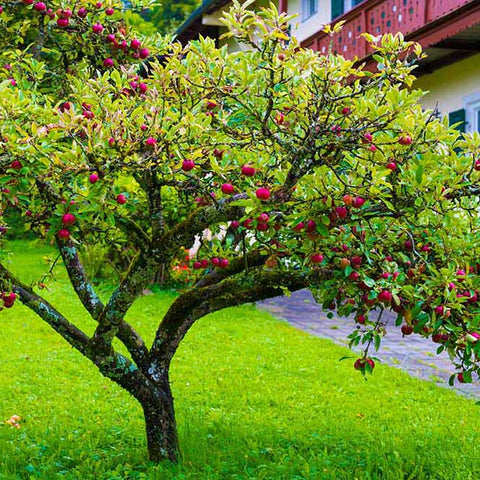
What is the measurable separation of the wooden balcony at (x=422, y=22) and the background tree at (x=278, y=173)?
5.16 metres

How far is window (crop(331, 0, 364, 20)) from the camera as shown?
14.7 meters

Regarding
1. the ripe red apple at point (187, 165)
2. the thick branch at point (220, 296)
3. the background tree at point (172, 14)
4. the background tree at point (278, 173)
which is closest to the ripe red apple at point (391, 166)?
the background tree at point (278, 173)

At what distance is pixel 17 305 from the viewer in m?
11.0

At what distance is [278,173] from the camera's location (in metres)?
3.09

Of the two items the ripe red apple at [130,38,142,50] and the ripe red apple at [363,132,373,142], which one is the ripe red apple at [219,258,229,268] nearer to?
the ripe red apple at [363,132,373,142]

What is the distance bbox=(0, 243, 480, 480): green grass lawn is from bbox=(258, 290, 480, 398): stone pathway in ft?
1.11

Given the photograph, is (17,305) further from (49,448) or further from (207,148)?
(207,148)

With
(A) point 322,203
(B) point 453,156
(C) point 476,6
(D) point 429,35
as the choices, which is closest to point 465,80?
(D) point 429,35

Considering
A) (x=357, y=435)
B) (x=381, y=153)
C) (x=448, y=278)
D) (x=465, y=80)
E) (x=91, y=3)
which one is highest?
(x=465, y=80)

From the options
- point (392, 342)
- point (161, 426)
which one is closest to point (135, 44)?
point (161, 426)

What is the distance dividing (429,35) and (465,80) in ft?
4.15

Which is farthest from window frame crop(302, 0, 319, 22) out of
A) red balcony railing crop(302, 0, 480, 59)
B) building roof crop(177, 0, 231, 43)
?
red balcony railing crop(302, 0, 480, 59)

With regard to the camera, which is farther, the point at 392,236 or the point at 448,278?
the point at 392,236

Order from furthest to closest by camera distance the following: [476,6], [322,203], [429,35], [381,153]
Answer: [429,35], [476,6], [381,153], [322,203]
